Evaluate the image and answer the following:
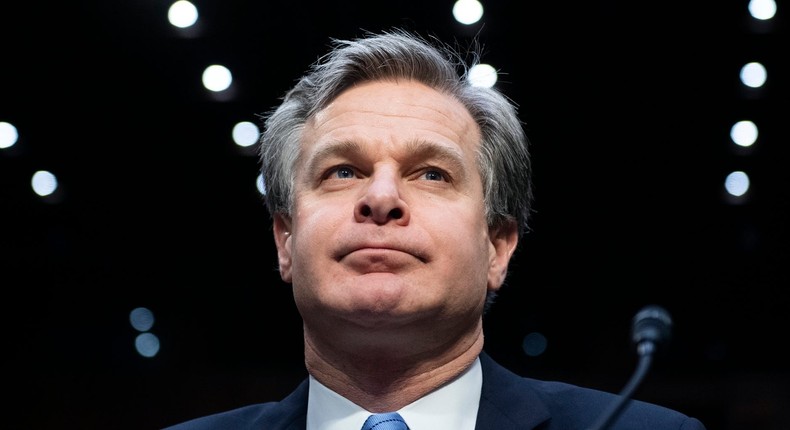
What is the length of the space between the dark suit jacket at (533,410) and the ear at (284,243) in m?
0.21

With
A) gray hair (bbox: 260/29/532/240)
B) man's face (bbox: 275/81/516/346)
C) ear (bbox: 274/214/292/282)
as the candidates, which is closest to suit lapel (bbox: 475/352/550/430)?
man's face (bbox: 275/81/516/346)

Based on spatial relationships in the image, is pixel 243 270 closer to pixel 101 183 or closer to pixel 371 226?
pixel 101 183

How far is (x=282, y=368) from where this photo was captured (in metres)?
4.82

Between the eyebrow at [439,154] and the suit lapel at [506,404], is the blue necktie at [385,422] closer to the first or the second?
the suit lapel at [506,404]

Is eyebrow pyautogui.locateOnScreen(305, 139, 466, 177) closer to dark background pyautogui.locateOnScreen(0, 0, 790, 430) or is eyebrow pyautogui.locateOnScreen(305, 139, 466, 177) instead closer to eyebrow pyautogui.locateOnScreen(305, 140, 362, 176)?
eyebrow pyautogui.locateOnScreen(305, 140, 362, 176)

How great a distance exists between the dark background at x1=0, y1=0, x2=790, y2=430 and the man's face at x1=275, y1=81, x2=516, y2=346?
1126mm

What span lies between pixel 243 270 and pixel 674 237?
1713 millimetres

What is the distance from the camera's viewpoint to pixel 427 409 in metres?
1.71

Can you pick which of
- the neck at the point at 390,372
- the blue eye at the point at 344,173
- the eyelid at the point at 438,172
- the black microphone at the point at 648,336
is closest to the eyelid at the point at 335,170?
the blue eye at the point at 344,173

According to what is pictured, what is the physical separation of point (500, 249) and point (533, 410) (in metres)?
0.32

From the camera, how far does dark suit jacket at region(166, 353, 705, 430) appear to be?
1.71 metres

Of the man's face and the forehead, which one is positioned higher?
the forehead

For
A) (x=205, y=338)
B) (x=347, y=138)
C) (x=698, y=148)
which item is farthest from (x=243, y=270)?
(x=347, y=138)

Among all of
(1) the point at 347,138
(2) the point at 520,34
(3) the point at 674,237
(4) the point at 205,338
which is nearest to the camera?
(1) the point at 347,138
